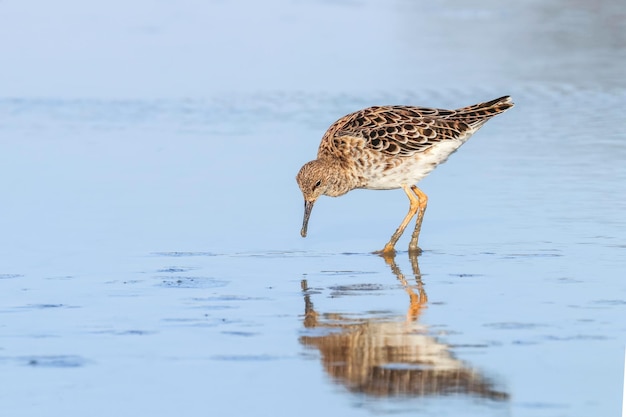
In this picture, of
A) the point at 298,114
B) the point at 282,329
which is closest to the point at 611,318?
the point at 282,329

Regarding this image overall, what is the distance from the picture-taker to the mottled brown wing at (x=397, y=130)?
460 inches

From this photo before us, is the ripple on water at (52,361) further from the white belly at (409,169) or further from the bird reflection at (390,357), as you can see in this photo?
the white belly at (409,169)

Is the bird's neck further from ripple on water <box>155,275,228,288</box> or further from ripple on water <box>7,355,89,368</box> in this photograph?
ripple on water <box>7,355,89,368</box>

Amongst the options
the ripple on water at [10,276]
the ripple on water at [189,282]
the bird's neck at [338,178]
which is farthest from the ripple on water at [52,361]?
the bird's neck at [338,178]

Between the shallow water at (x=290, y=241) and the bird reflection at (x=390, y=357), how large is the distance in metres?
0.02

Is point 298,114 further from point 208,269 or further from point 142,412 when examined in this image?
point 142,412

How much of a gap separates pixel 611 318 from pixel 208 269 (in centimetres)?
326

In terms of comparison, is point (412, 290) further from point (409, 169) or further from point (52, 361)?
point (52, 361)

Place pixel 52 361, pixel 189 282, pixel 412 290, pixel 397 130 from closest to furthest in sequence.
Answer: pixel 52 361 → pixel 412 290 → pixel 189 282 → pixel 397 130

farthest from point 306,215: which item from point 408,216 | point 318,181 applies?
point 408,216

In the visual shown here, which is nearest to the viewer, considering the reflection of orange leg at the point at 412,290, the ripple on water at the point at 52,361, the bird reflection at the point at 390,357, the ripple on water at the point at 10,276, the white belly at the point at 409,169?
the bird reflection at the point at 390,357

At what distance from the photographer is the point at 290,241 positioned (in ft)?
37.1

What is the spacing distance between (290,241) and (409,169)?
4.36ft

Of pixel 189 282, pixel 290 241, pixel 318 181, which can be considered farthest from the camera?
pixel 318 181
